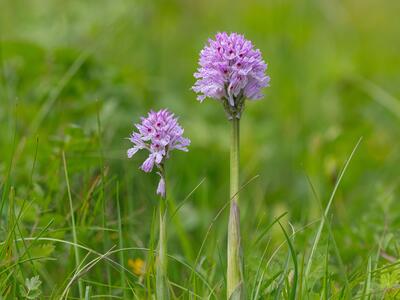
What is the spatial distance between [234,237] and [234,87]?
39 cm

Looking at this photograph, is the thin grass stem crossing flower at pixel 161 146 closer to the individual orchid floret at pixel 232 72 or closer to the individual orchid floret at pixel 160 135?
the individual orchid floret at pixel 160 135

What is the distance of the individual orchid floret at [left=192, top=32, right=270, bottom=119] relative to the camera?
1.93 metres

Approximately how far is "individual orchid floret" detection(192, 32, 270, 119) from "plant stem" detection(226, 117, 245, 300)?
2.6 inches

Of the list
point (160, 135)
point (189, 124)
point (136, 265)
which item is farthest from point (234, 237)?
point (189, 124)

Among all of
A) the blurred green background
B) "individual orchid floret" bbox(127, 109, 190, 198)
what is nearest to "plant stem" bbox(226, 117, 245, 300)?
"individual orchid floret" bbox(127, 109, 190, 198)

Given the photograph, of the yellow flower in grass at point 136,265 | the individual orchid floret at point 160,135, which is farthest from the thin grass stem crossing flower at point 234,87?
the yellow flower in grass at point 136,265

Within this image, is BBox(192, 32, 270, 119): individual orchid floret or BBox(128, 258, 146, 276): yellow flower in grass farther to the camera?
BBox(128, 258, 146, 276): yellow flower in grass

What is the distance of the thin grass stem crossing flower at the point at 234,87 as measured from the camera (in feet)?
6.32

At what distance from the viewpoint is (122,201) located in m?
3.21

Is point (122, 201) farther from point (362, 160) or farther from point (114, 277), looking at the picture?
point (362, 160)

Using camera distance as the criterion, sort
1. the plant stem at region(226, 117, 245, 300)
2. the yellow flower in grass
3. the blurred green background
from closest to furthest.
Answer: the plant stem at region(226, 117, 245, 300), the yellow flower in grass, the blurred green background

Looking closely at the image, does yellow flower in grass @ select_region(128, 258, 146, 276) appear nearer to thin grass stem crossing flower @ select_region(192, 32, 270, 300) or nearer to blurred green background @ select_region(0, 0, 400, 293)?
blurred green background @ select_region(0, 0, 400, 293)

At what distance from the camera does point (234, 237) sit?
1.93 m

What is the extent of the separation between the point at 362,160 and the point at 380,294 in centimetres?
237
